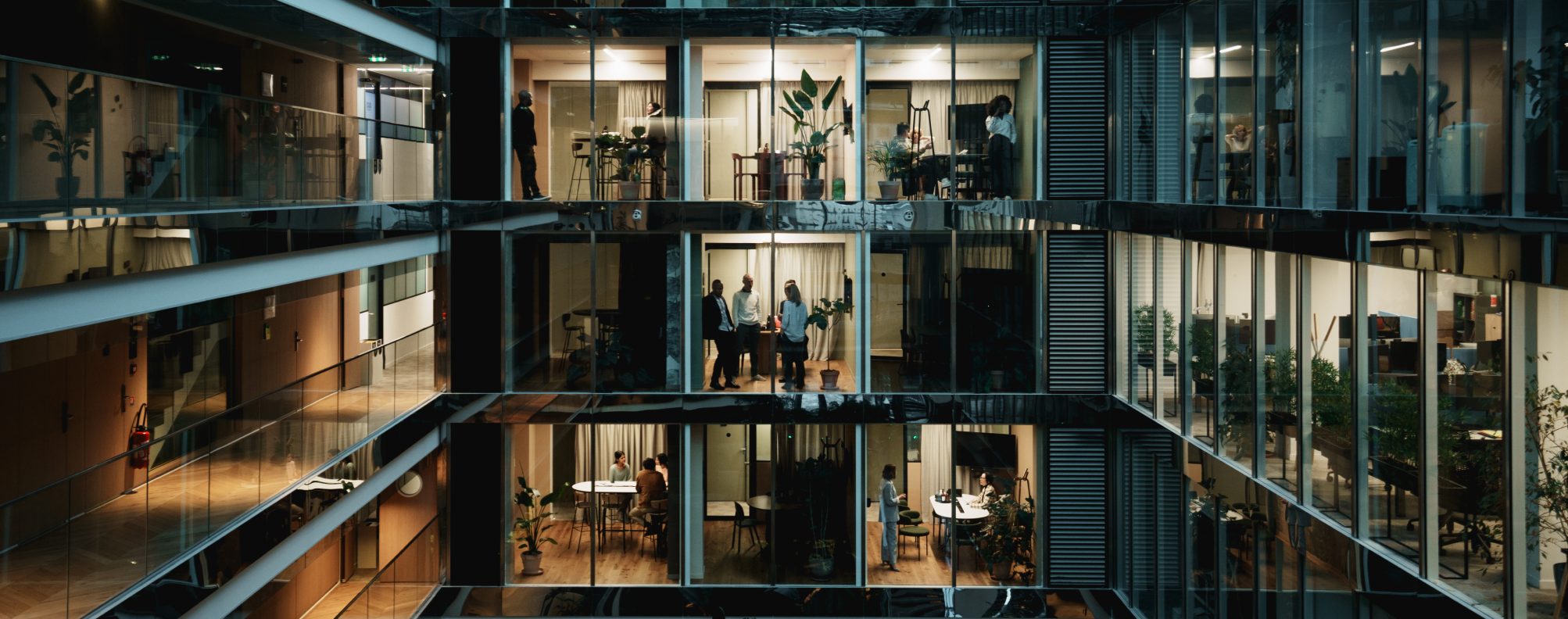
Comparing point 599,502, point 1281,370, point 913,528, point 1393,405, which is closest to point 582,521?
point 599,502

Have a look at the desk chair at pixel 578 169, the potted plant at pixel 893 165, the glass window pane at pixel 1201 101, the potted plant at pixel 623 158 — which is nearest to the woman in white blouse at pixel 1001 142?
the potted plant at pixel 893 165

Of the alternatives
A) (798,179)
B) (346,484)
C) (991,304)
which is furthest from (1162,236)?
(346,484)

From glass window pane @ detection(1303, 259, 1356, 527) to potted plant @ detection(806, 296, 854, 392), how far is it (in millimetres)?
6022

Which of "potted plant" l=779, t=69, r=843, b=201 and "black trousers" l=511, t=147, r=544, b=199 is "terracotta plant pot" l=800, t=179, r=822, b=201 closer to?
"potted plant" l=779, t=69, r=843, b=201

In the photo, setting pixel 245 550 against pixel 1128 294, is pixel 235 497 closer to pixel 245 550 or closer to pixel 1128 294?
pixel 245 550

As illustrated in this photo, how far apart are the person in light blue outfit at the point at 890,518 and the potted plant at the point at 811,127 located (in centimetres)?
371

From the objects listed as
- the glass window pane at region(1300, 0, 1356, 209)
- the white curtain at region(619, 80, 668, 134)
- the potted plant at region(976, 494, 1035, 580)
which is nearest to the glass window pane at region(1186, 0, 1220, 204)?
the glass window pane at region(1300, 0, 1356, 209)

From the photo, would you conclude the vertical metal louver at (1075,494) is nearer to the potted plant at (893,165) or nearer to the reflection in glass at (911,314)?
the reflection in glass at (911,314)

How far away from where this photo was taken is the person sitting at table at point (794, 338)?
13.6 metres

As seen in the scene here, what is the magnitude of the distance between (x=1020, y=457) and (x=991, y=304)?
197cm

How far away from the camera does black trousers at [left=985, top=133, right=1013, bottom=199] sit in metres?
13.4

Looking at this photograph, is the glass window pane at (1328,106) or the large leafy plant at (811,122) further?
the large leafy plant at (811,122)

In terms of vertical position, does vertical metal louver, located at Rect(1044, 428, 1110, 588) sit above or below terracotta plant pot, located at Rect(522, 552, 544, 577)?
above

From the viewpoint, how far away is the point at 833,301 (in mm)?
13570
